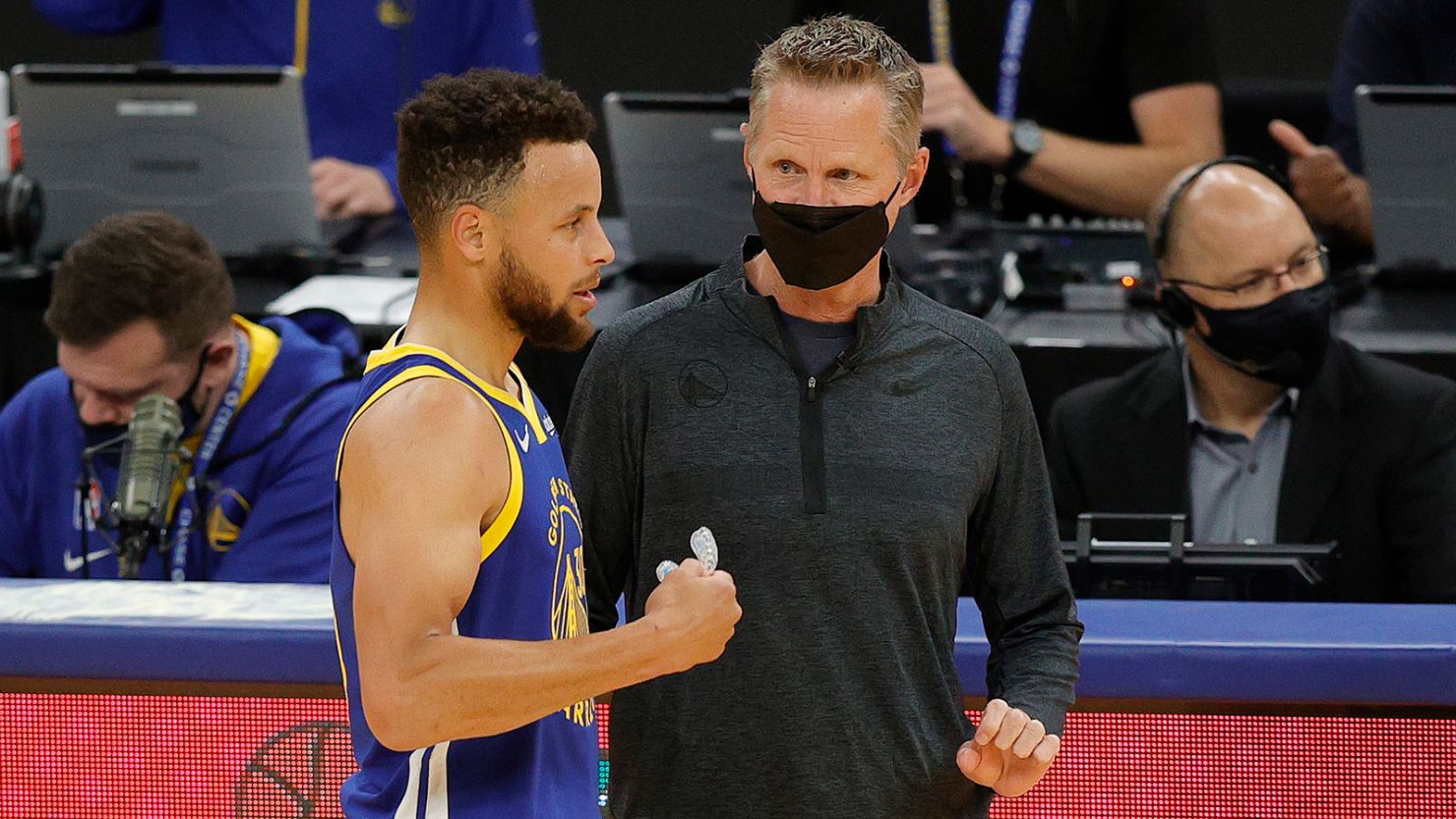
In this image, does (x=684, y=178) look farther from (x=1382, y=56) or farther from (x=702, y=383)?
(x=702, y=383)

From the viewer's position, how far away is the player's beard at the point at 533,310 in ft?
5.99

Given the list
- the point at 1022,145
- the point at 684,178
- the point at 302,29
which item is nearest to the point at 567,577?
the point at 684,178

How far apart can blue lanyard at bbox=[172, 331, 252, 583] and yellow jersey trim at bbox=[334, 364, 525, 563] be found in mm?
1898

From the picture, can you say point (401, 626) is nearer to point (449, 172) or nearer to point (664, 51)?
point (449, 172)

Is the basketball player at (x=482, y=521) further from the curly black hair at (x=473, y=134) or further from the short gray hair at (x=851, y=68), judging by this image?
the short gray hair at (x=851, y=68)

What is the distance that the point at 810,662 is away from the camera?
79.4 inches

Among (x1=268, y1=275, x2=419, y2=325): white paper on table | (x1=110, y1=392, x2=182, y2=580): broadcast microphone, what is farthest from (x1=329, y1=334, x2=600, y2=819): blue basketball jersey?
(x1=268, y1=275, x2=419, y2=325): white paper on table

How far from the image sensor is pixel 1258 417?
3.58m

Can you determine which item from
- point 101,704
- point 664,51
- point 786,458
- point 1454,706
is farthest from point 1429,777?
point 664,51

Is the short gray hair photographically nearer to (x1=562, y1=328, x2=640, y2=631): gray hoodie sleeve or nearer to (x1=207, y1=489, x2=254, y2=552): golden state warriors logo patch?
(x1=562, y1=328, x2=640, y2=631): gray hoodie sleeve

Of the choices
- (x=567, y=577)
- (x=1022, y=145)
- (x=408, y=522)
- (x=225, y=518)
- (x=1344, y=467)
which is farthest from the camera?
(x=1022, y=145)

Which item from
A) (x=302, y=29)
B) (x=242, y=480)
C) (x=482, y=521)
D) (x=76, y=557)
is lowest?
(x=76, y=557)

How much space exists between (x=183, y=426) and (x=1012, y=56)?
2704 mm

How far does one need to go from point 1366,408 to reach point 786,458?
1.76 metres
